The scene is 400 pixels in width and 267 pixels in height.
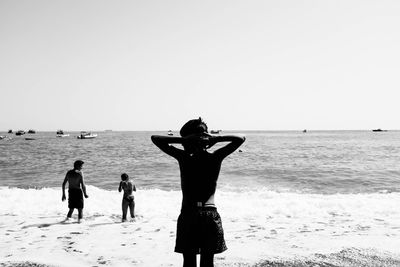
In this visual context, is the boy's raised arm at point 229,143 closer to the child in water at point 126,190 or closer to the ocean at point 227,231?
the ocean at point 227,231

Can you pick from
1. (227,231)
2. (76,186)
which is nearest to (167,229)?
(227,231)

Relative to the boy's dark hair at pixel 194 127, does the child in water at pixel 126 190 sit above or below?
below

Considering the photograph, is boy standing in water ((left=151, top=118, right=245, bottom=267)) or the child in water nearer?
boy standing in water ((left=151, top=118, right=245, bottom=267))

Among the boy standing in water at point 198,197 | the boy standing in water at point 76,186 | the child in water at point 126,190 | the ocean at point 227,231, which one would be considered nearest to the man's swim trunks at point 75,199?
the boy standing in water at point 76,186

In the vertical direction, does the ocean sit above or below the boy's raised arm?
below

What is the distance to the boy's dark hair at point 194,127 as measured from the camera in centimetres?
326

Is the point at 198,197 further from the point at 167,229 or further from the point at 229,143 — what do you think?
the point at 167,229

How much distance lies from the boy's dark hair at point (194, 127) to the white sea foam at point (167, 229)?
381 cm

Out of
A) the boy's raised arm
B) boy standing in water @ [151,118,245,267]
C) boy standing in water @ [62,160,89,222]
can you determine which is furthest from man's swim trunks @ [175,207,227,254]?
boy standing in water @ [62,160,89,222]

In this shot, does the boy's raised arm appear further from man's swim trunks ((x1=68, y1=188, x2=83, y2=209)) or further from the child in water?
man's swim trunks ((x1=68, y1=188, x2=83, y2=209))

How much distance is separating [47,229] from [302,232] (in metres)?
6.94

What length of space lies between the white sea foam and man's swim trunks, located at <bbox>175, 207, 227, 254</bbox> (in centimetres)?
327

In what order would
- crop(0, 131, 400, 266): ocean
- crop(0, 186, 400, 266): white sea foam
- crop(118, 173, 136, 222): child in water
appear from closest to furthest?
crop(0, 131, 400, 266): ocean, crop(0, 186, 400, 266): white sea foam, crop(118, 173, 136, 222): child in water

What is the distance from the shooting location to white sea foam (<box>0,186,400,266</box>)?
22.2 ft
